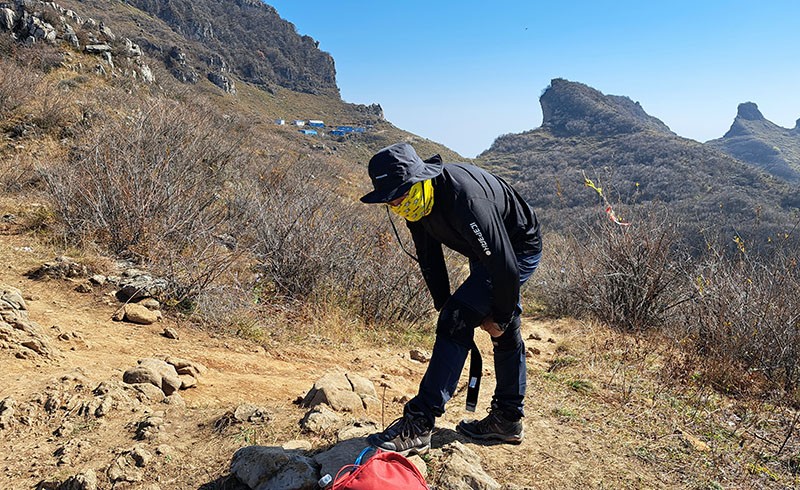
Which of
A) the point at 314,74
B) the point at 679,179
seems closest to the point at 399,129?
the point at 314,74

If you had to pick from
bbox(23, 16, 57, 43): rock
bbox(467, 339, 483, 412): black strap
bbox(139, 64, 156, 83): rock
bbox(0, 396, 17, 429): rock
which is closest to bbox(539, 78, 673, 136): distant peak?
bbox(139, 64, 156, 83): rock

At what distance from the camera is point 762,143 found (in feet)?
231

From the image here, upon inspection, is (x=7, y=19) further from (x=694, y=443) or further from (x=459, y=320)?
(x=694, y=443)

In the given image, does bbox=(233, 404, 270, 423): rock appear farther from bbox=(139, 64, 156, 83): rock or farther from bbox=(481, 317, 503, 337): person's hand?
bbox=(139, 64, 156, 83): rock

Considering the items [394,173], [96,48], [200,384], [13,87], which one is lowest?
[200,384]

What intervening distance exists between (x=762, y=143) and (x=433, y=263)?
87.9m

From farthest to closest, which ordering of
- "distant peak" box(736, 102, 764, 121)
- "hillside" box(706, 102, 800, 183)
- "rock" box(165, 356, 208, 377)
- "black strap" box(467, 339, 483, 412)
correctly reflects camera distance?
"distant peak" box(736, 102, 764, 121), "hillside" box(706, 102, 800, 183), "rock" box(165, 356, 208, 377), "black strap" box(467, 339, 483, 412)

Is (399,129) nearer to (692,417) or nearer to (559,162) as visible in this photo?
(559,162)

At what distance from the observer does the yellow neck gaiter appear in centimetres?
205

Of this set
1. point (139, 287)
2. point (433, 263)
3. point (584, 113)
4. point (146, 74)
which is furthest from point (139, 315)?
point (584, 113)

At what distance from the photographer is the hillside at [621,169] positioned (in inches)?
927

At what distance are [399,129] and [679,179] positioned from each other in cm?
3733

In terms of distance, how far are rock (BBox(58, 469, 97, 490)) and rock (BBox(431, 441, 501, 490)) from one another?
146 cm

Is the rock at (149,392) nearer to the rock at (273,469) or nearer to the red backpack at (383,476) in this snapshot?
the rock at (273,469)
